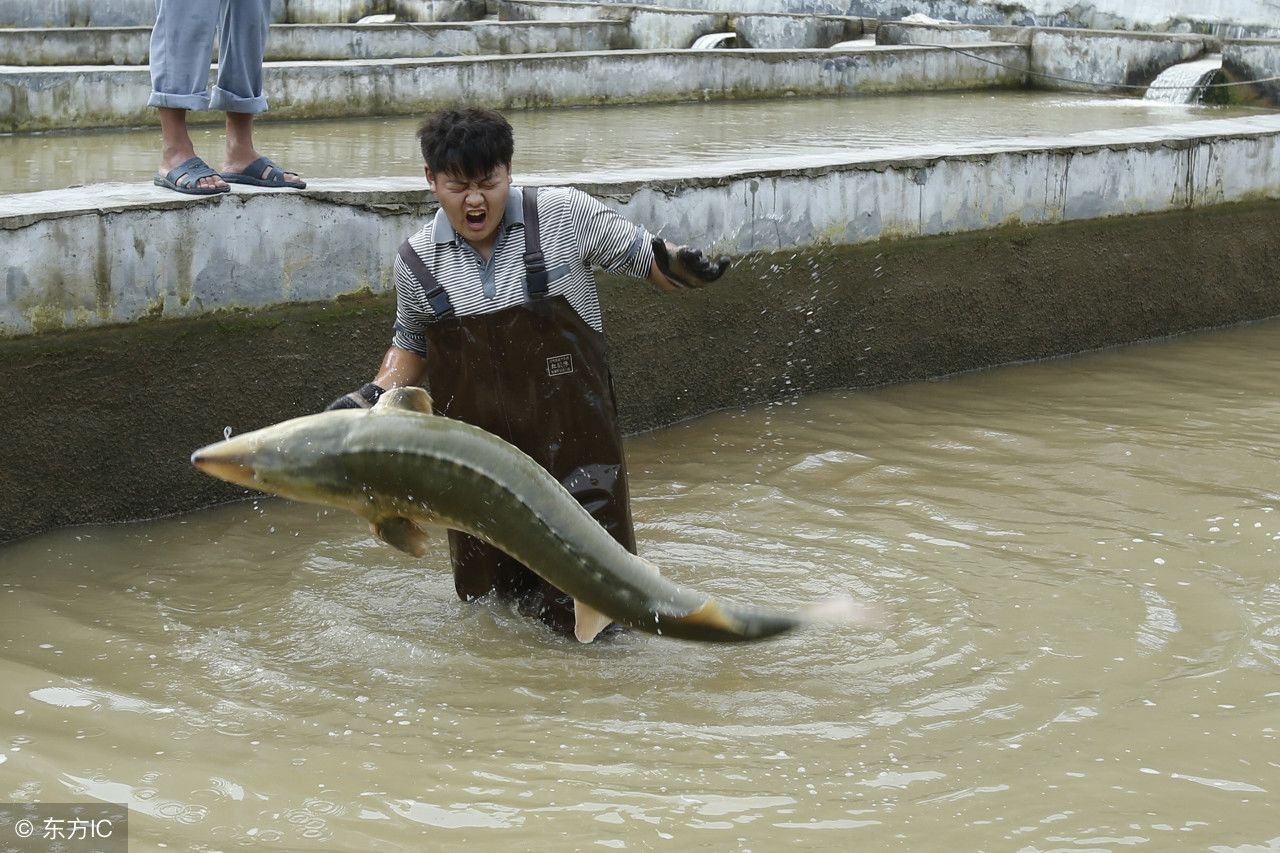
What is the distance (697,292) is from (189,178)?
7.04ft

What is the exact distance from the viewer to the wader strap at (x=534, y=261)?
12.5ft

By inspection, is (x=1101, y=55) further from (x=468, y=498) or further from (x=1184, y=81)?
(x=468, y=498)

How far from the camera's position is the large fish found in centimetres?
328

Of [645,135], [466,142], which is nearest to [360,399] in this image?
[466,142]

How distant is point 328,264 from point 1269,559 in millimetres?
3312

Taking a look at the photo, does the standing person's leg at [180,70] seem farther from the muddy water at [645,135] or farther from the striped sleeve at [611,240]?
the striped sleeve at [611,240]

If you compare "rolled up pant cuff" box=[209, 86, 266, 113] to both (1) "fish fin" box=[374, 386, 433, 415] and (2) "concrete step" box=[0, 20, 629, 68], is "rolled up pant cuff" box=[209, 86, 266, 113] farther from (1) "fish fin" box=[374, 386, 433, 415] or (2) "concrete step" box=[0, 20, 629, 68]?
(2) "concrete step" box=[0, 20, 629, 68]

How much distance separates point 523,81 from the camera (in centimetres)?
996

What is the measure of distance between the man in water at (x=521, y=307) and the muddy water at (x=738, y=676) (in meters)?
0.63

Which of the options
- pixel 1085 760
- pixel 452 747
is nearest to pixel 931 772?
pixel 1085 760

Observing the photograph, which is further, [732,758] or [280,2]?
[280,2]

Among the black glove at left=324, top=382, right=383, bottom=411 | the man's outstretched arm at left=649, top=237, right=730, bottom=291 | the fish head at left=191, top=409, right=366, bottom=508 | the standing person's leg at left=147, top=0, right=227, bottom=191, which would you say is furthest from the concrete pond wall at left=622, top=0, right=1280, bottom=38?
the fish head at left=191, top=409, right=366, bottom=508

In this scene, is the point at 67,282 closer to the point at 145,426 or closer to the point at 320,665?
the point at 145,426

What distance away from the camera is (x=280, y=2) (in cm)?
1628
